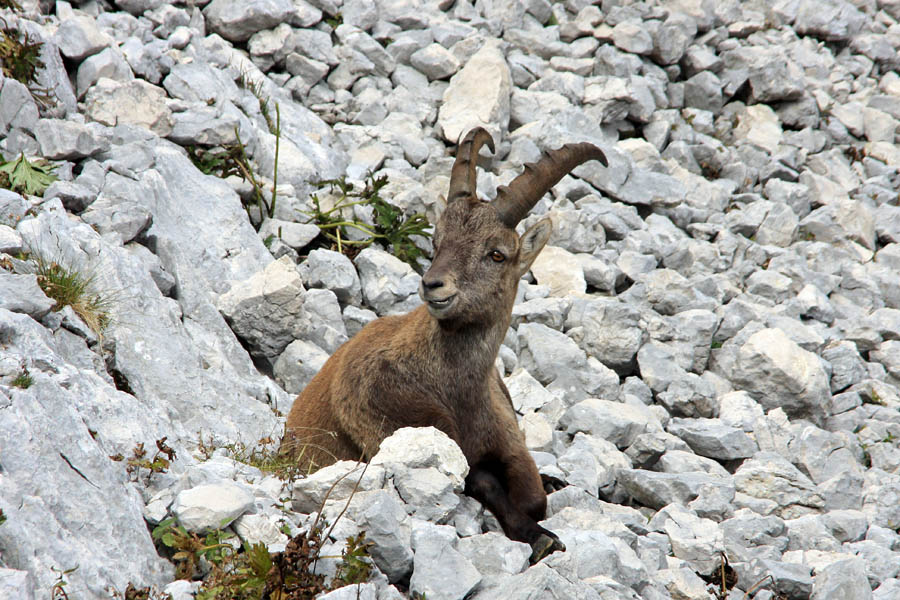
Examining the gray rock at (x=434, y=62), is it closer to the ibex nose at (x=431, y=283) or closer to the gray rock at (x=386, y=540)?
the ibex nose at (x=431, y=283)

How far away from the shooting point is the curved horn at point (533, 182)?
6426 millimetres

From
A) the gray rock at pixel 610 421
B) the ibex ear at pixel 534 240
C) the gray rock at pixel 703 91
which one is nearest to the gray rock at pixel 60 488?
the ibex ear at pixel 534 240

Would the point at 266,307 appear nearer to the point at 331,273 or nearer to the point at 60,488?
the point at 331,273

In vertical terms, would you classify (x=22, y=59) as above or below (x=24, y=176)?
above

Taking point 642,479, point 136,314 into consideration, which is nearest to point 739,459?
point 642,479

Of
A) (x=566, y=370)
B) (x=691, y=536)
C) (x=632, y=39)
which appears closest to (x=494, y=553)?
(x=691, y=536)

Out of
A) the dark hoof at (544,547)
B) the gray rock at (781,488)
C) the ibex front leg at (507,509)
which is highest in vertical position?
the dark hoof at (544,547)

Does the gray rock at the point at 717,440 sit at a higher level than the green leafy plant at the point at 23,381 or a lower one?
lower

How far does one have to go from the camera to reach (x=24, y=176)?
21.4 feet

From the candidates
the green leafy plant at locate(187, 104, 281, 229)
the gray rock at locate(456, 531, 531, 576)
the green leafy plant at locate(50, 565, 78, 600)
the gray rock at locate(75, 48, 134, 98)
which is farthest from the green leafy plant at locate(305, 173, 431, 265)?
the green leafy plant at locate(50, 565, 78, 600)

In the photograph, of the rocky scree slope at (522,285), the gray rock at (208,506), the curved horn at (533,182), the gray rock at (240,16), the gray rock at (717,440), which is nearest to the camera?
the gray rock at (208,506)

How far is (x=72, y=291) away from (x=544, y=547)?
3253mm

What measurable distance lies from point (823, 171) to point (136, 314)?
432 inches

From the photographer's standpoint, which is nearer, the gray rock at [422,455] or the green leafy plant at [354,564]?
the green leafy plant at [354,564]
